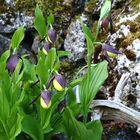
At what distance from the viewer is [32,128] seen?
275 centimetres

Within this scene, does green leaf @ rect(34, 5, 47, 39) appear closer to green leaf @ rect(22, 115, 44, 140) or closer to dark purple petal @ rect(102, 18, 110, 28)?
Result: dark purple petal @ rect(102, 18, 110, 28)

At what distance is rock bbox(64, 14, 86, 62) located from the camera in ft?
14.0

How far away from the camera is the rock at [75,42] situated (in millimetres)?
A: 4258

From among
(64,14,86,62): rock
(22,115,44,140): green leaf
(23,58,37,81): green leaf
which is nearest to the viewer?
(22,115,44,140): green leaf

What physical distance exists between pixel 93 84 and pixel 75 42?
1.48m

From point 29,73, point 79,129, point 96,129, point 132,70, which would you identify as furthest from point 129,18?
point 79,129

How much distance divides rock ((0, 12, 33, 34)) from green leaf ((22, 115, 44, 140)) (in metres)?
2.14

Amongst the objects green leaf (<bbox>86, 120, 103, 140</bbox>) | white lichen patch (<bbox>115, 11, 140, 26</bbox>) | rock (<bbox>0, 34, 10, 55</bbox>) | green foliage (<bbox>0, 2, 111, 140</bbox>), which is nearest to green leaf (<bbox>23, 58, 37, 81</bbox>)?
green foliage (<bbox>0, 2, 111, 140</bbox>)

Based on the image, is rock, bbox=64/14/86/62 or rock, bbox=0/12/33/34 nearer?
rock, bbox=64/14/86/62

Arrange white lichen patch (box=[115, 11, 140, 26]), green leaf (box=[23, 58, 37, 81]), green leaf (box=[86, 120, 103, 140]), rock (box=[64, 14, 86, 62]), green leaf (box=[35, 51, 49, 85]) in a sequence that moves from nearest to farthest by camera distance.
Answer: green leaf (box=[35, 51, 49, 85]) < green leaf (box=[86, 120, 103, 140]) < green leaf (box=[23, 58, 37, 81]) < white lichen patch (box=[115, 11, 140, 26]) < rock (box=[64, 14, 86, 62])

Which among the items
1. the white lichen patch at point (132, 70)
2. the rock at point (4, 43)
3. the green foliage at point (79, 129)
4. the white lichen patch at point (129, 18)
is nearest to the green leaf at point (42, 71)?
the green foliage at point (79, 129)

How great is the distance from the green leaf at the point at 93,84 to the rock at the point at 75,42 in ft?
4.29

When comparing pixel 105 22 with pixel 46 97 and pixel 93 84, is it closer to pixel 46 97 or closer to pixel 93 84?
pixel 93 84

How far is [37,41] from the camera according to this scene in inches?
184
